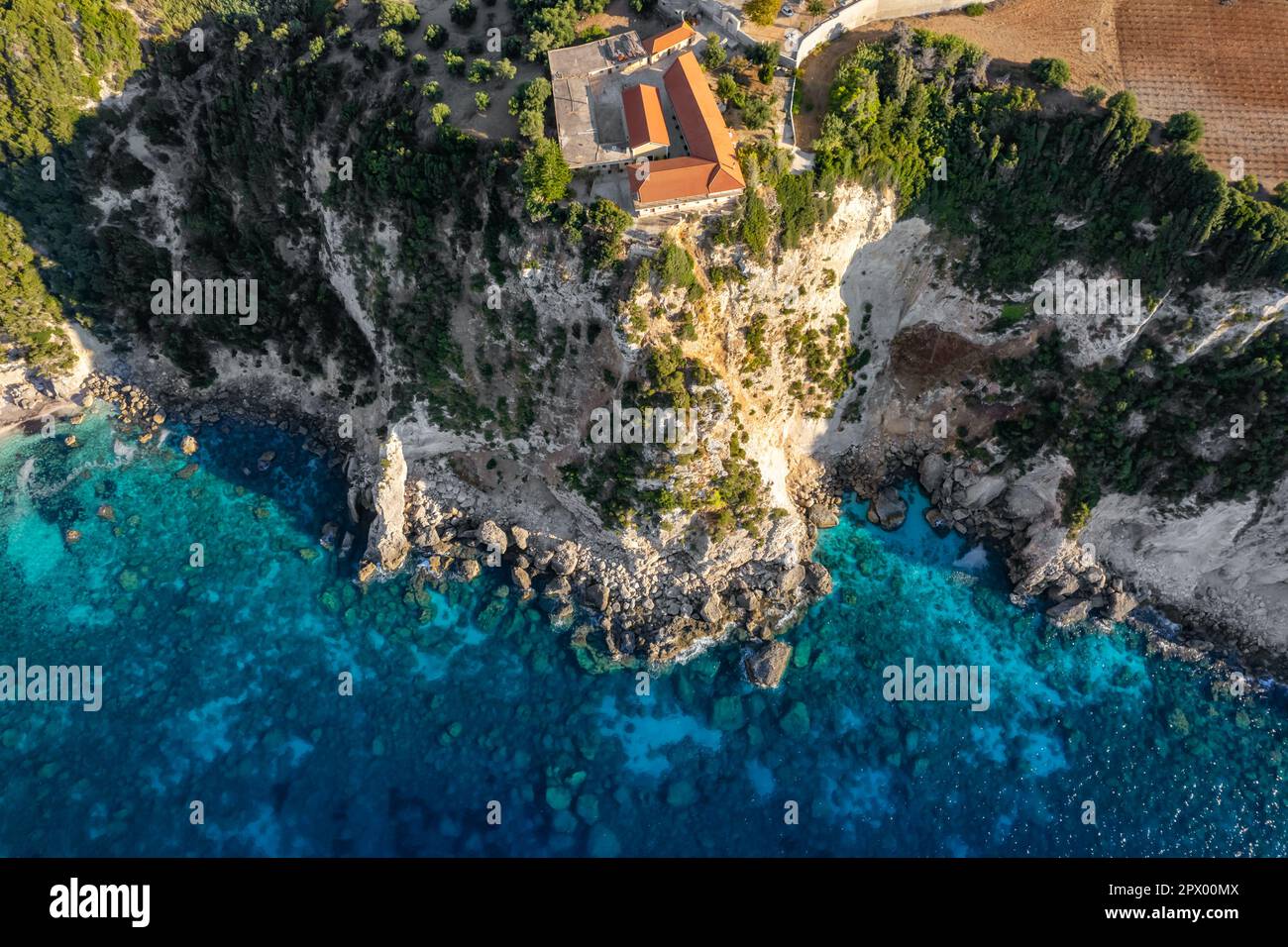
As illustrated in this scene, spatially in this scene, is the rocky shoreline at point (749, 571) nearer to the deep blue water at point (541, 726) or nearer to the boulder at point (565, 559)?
the boulder at point (565, 559)

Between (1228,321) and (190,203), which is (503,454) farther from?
(1228,321)

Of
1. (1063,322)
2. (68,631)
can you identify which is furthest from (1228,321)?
(68,631)

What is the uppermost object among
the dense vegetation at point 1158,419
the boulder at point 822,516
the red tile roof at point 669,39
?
the red tile roof at point 669,39

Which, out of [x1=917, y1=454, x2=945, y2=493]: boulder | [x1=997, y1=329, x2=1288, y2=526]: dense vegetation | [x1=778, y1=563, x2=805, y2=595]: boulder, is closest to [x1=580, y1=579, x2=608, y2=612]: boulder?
[x1=778, y1=563, x2=805, y2=595]: boulder

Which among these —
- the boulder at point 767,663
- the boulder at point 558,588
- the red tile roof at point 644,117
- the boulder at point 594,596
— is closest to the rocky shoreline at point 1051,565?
the boulder at point 767,663

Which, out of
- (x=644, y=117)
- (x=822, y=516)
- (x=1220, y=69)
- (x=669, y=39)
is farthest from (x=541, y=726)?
(x=1220, y=69)

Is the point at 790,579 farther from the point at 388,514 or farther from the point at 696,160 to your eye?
the point at 388,514
